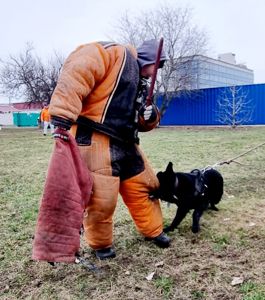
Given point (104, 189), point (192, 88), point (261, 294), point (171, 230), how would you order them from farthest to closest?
point (192, 88) < point (171, 230) < point (104, 189) < point (261, 294)

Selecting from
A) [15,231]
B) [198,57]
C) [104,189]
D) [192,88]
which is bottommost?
[15,231]

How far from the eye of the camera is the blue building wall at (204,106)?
71.8 feet

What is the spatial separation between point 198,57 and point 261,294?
81.2 feet

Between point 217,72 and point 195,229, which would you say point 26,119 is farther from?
point 195,229

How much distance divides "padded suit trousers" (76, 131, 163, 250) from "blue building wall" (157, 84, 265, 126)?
20491 mm

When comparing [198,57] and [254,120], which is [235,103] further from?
[198,57]

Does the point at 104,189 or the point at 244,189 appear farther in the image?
the point at 244,189

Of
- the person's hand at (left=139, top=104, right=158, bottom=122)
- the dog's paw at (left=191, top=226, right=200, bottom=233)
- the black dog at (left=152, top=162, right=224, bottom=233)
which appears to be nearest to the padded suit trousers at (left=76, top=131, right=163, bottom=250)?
the black dog at (left=152, top=162, right=224, bottom=233)

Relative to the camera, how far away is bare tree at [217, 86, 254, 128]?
72.1 feet

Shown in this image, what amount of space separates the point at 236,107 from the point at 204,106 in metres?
3.33

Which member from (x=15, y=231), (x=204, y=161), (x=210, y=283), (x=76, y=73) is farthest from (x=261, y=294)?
(x=204, y=161)

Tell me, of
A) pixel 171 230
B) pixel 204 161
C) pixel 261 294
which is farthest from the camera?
pixel 204 161

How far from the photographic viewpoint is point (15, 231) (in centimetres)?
346

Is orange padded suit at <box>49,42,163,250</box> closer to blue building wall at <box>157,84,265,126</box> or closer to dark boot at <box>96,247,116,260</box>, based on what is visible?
dark boot at <box>96,247,116,260</box>
